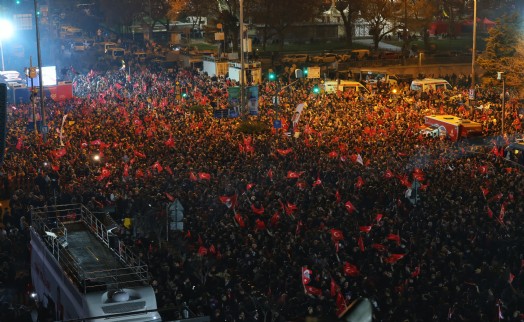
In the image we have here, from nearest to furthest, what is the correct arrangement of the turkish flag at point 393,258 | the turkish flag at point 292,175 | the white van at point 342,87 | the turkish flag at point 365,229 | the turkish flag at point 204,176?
the turkish flag at point 393,258, the turkish flag at point 365,229, the turkish flag at point 204,176, the turkish flag at point 292,175, the white van at point 342,87

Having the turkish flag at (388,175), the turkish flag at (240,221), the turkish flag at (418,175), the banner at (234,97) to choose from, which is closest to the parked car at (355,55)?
the banner at (234,97)

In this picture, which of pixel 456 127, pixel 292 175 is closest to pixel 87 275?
pixel 292 175

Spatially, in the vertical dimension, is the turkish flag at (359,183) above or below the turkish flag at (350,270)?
Result: above

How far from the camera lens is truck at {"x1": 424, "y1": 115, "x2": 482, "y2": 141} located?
31578 millimetres

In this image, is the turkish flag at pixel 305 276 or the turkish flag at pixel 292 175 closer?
the turkish flag at pixel 305 276

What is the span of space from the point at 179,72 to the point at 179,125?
19839mm

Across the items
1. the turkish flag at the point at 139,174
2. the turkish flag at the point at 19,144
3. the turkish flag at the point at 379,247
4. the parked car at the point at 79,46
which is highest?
the parked car at the point at 79,46

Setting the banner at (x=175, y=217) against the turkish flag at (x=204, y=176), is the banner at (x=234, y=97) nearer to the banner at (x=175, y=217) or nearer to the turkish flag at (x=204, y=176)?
the turkish flag at (x=204, y=176)

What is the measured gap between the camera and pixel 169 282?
14.8 m

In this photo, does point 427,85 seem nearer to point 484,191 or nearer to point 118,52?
point 484,191

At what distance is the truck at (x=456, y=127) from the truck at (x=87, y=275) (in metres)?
17.0

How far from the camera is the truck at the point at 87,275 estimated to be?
12016mm

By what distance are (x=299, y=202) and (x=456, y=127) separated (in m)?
13.3

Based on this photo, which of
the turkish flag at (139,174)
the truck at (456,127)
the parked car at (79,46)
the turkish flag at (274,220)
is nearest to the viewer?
the turkish flag at (274,220)
